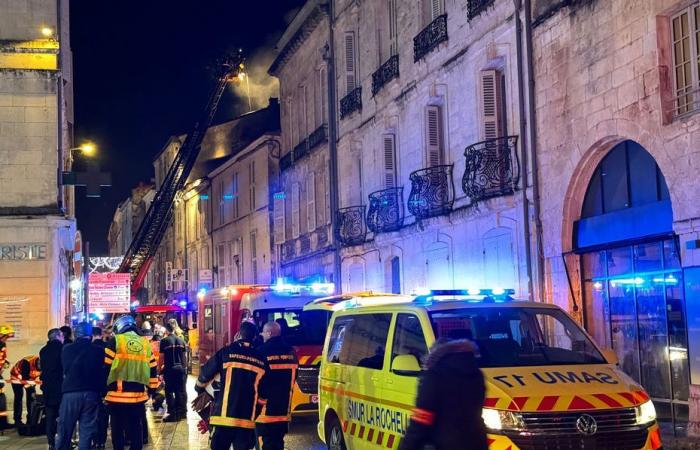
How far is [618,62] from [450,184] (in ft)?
22.4

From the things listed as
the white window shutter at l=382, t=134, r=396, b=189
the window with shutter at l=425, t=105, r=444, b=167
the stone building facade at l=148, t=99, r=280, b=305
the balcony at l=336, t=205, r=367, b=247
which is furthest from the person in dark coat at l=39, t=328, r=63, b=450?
the stone building facade at l=148, t=99, r=280, b=305

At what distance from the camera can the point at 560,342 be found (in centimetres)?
1056

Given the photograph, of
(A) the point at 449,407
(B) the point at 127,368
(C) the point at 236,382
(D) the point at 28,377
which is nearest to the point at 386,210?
(D) the point at 28,377

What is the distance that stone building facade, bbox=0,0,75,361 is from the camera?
22500 millimetres

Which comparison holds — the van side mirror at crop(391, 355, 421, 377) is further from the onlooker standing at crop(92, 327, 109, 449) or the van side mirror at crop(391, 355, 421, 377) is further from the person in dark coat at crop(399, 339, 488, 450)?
the onlooker standing at crop(92, 327, 109, 449)

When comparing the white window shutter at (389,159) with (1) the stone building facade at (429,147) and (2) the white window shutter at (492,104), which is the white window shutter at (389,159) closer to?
(1) the stone building facade at (429,147)

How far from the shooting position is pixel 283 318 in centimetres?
1738

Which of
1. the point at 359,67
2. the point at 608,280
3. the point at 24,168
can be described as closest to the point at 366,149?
the point at 359,67

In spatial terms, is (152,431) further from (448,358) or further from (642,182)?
(448,358)

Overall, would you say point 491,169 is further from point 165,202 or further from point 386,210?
point 165,202

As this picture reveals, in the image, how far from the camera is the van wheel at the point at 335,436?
9.91 m

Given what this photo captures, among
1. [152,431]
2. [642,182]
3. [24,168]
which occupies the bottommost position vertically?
[152,431]

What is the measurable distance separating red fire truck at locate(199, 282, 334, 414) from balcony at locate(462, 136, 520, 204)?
12.1ft

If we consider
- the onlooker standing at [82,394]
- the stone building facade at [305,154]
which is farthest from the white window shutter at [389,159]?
the onlooker standing at [82,394]
